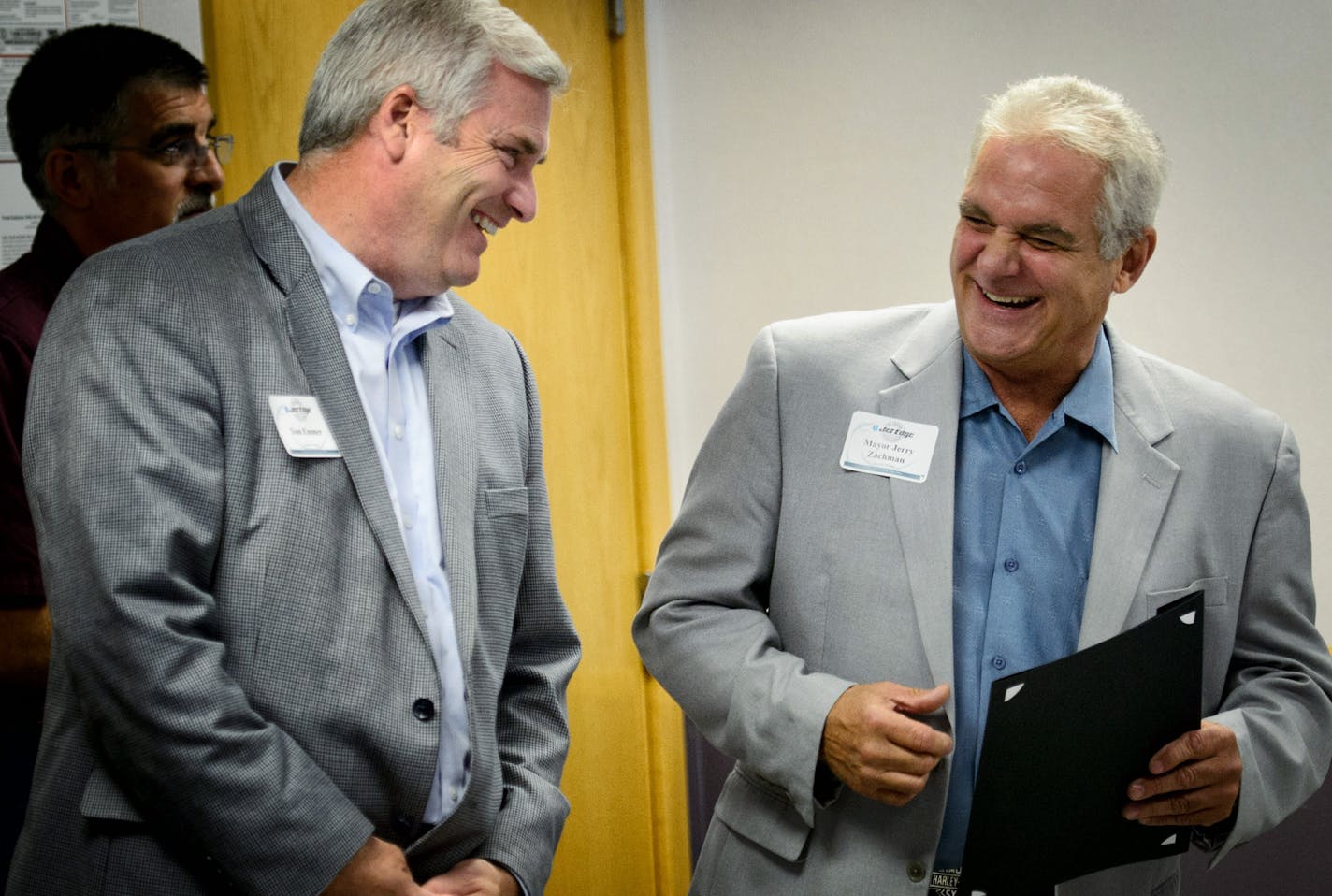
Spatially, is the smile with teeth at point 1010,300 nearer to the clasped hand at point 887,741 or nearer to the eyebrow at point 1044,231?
the eyebrow at point 1044,231

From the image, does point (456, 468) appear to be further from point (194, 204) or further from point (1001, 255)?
point (1001, 255)

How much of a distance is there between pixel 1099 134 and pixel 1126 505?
513 millimetres

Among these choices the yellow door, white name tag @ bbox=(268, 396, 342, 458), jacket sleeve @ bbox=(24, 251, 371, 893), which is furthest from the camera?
the yellow door

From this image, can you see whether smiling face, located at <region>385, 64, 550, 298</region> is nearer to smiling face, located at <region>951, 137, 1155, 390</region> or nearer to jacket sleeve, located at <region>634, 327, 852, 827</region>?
jacket sleeve, located at <region>634, 327, 852, 827</region>

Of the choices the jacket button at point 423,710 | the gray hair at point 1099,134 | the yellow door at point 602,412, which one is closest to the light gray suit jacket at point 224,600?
the jacket button at point 423,710

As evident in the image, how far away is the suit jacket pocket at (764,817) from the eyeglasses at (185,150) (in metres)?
1.19

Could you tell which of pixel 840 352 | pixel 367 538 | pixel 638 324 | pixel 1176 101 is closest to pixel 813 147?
pixel 638 324

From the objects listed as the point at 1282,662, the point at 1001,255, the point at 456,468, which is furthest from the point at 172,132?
the point at 1282,662

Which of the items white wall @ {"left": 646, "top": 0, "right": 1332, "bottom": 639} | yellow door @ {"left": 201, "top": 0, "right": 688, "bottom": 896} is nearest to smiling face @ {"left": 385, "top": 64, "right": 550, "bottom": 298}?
yellow door @ {"left": 201, "top": 0, "right": 688, "bottom": 896}

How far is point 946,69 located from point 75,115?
2.13m

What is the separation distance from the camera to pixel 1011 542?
1779mm

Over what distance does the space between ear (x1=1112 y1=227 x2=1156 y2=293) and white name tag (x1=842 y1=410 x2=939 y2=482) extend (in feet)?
1.30

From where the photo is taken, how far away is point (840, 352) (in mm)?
1900

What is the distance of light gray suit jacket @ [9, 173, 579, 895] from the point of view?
4.43 feet
